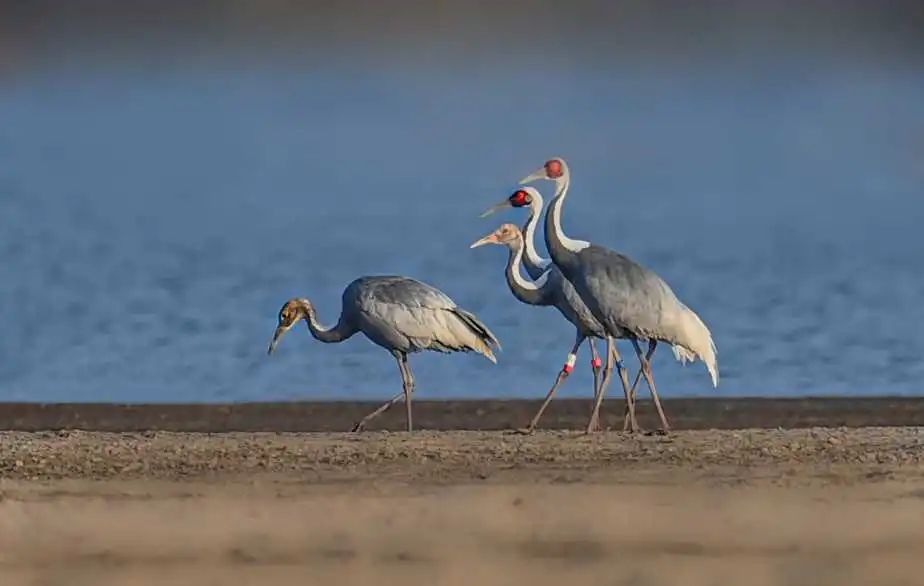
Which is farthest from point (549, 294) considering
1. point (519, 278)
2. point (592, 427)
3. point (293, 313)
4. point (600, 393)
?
point (293, 313)

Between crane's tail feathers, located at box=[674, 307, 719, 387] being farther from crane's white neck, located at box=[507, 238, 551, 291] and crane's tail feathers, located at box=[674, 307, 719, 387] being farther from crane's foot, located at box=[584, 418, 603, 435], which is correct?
crane's white neck, located at box=[507, 238, 551, 291]

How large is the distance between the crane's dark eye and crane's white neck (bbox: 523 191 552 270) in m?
0.05

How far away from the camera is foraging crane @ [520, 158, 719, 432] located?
1259 centimetres

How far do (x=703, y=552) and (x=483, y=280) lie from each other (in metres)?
12.2

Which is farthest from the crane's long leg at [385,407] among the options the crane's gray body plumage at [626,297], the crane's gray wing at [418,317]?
the crane's gray body plumage at [626,297]

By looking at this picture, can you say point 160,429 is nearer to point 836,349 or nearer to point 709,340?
point 709,340

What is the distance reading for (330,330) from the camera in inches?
570

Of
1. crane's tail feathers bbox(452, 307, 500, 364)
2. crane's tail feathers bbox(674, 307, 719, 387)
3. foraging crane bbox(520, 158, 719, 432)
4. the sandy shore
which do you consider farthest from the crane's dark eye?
the sandy shore

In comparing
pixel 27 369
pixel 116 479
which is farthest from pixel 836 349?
pixel 116 479

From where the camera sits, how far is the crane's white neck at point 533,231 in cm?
1403

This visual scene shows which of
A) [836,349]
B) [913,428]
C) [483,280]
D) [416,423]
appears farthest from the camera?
[483,280]

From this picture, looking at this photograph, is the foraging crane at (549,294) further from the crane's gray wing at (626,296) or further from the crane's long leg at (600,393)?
the crane's gray wing at (626,296)

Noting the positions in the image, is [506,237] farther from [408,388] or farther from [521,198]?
[408,388]

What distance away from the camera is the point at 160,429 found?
13500 mm
